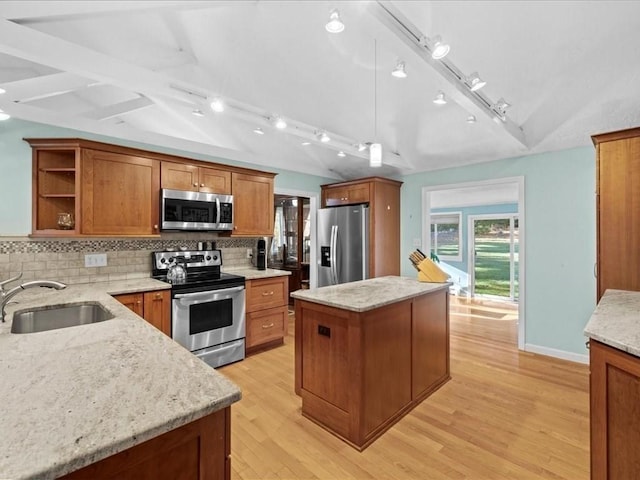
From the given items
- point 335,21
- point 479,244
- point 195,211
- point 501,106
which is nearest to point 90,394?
point 335,21

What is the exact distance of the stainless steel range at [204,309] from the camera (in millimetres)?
2921

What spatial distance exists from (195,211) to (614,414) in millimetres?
3358

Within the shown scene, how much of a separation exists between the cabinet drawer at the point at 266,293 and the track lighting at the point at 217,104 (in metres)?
1.77

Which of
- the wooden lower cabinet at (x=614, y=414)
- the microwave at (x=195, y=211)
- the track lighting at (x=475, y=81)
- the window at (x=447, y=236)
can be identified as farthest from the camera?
the window at (x=447, y=236)

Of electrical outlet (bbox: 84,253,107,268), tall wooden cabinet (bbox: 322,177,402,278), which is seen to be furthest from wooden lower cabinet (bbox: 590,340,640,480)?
electrical outlet (bbox: 84,253,107,268)

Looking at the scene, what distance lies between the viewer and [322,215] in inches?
191

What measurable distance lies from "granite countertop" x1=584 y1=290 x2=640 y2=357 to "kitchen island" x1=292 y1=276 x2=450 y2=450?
3.43 feet

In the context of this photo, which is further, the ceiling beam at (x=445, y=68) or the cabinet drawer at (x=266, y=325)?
the cabinet drawer at (x=266, y=325)

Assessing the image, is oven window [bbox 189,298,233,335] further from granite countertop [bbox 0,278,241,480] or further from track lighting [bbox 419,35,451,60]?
track lighting [bbox 419,35,451,60]

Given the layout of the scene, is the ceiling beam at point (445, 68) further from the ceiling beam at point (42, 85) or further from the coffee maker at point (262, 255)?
the coffee maker at point (262, 255)

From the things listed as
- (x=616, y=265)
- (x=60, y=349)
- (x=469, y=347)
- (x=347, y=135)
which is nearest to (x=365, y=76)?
(x=347, y=135)

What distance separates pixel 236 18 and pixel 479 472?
11.1 ft

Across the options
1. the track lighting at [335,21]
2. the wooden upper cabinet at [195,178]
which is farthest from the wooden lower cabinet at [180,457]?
the wooden upper cabinet at [195,178]

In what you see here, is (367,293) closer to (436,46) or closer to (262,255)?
(436,46)
